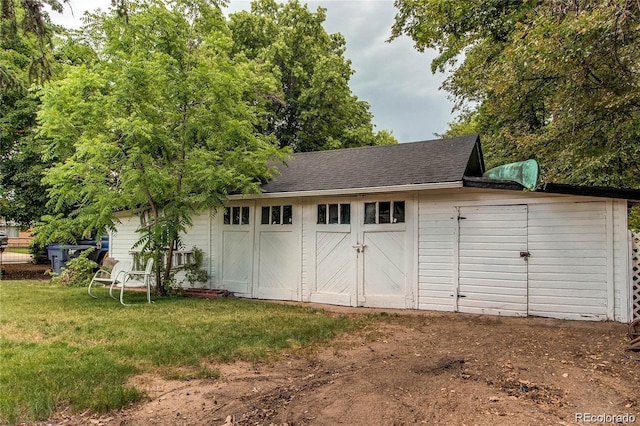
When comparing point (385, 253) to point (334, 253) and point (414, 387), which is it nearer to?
point (334, 253)

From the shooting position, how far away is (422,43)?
34.6ft

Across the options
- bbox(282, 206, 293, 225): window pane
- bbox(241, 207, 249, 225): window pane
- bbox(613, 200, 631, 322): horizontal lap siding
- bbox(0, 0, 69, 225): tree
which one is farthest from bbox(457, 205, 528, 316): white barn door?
bbox(0, 0, 69, 225): tree

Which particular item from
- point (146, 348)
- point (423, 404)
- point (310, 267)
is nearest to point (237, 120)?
point (310, 267)

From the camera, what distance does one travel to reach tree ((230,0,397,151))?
1706cm

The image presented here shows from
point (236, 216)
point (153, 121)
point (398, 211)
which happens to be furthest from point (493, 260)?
point (153, 121)

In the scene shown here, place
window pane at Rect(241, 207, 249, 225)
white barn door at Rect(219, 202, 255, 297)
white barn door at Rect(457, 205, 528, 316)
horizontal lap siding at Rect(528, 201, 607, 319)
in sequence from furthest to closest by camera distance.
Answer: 1. window pane at Rect(241, 207, 249, 225)
2. white barn door at Rect(219, 202, 255, 297)
3. white barn door at Rect(457, 205, 528, 316)
4. horizontal lap siding at Rect(528, 201, 607, 319)

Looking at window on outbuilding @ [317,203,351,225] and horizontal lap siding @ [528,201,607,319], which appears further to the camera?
window on outbuilding @ [317,203,351,225]

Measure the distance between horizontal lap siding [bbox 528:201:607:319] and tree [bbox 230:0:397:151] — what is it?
38.6 ft

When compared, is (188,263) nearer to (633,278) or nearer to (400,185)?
(400,185)

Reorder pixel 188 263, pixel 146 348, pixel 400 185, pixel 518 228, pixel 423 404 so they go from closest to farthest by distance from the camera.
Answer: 1. pixel 423 404
2. pixel 146 348
3. pixel 518 228
4. pixel 400 185
5. pixel 188 263

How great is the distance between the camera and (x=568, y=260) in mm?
5699

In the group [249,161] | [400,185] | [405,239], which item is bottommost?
[405,239]

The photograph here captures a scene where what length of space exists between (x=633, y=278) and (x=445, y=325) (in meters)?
2.62

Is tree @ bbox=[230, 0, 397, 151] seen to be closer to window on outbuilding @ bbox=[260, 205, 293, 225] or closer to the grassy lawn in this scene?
window on outbuilding @ bbox=[260, 205, 293, 225]
